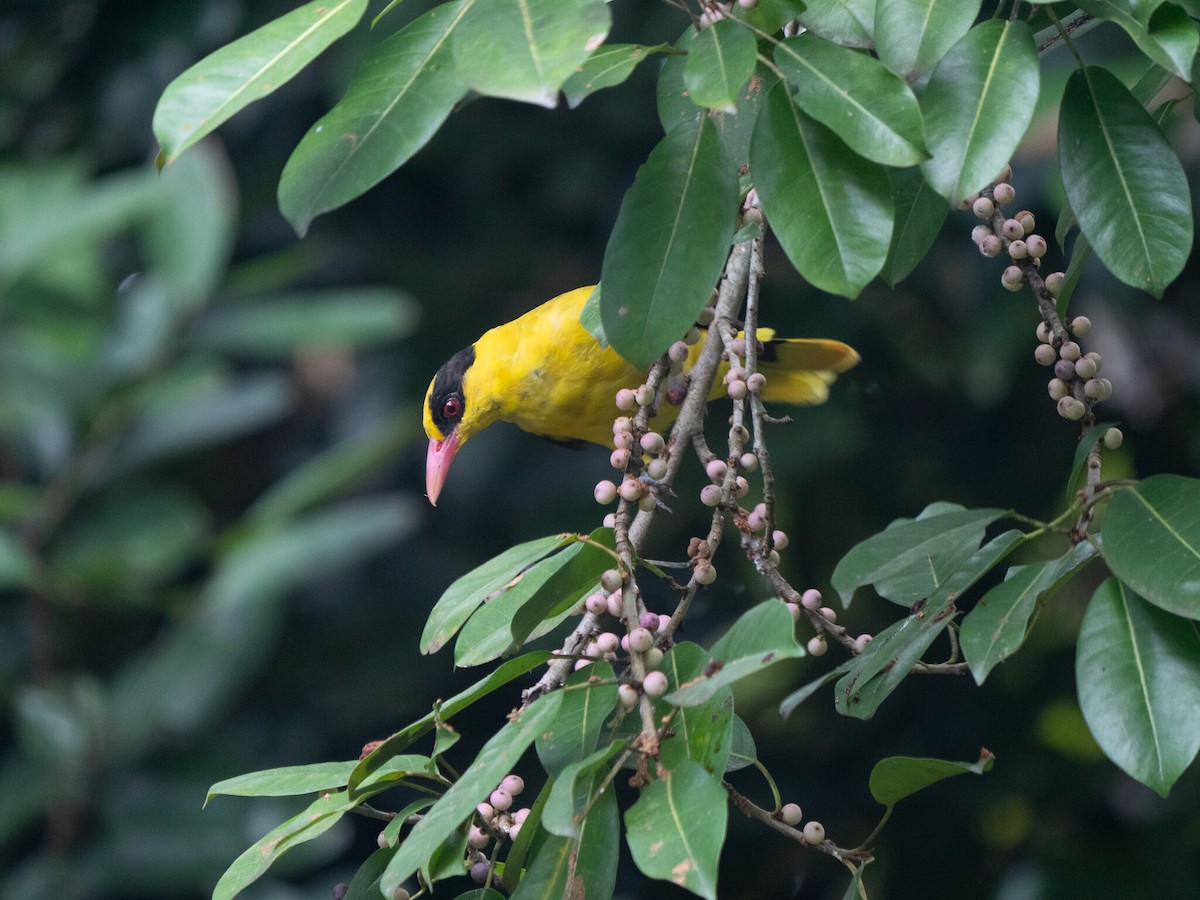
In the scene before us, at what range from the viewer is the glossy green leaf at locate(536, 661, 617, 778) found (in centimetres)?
113

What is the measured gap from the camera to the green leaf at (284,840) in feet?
3.90

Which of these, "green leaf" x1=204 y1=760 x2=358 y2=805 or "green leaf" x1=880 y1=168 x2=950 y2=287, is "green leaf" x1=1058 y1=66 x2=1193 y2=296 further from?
"green leaf" x1=204 y1=760 x2=358 y2=805

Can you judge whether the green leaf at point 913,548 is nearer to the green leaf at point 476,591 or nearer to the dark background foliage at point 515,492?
the green leaf at point 476,591

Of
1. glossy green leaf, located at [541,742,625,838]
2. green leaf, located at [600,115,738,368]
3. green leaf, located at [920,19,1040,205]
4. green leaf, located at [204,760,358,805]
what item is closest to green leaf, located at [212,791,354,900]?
green leaf, located at [204,760,358,805]

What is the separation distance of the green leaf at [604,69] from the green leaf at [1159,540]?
574 millimetres

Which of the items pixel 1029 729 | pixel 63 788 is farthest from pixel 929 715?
pixel 63 788

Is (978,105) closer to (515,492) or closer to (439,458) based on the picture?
(439,458)

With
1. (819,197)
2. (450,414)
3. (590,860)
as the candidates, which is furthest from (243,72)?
(450,414)

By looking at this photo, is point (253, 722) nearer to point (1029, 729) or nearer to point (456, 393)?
point (456, 393)

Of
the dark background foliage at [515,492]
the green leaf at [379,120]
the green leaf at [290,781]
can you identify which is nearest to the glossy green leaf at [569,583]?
the green leaf at [290,781]

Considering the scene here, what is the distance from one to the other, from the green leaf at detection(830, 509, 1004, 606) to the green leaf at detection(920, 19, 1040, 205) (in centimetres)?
36

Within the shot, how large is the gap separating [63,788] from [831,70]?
3.14 metres

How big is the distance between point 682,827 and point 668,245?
506mm

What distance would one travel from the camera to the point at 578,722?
3.75 feet
